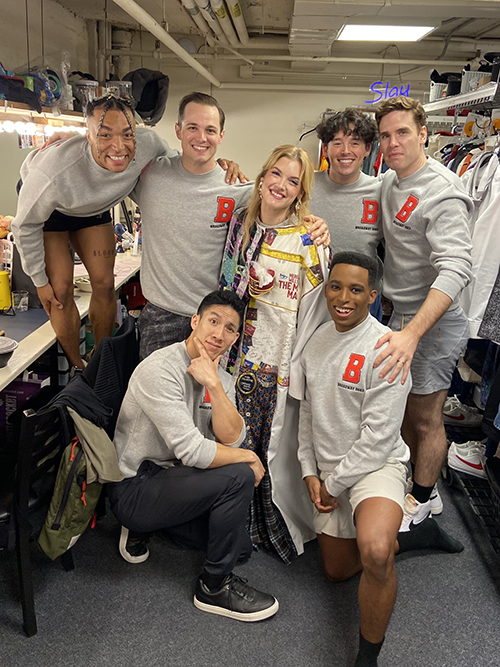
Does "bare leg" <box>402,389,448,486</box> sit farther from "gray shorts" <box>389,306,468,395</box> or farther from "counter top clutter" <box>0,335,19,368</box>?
"counter top clutter" <box>0,335,19,368</box>

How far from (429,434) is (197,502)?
3.96 feet

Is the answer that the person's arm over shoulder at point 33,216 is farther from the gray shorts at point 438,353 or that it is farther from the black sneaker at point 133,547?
the gray shorts at point 438,353

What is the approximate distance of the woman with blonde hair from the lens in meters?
2.10

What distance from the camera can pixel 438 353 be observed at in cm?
240

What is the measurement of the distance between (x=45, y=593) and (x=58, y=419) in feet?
2.54

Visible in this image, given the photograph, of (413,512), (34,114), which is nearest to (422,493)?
(413,512)

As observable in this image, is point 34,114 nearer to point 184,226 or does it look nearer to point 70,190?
point 70,190

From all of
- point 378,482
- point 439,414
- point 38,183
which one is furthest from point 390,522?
point 38,183

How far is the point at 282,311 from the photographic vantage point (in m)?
2.13

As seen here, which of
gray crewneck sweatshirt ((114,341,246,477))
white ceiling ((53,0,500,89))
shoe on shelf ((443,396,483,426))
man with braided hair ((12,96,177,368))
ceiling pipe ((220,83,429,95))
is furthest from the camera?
ceiling pipe ((220,83,429,95))

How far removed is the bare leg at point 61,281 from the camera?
8.64 ft

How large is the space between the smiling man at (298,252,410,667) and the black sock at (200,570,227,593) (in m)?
0.45

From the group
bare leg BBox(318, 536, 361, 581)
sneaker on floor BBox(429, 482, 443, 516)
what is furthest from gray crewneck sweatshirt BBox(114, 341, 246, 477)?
sneaker on floor BBox(429, 482, 443, 516)

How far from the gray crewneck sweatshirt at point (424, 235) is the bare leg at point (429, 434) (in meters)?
0.43
